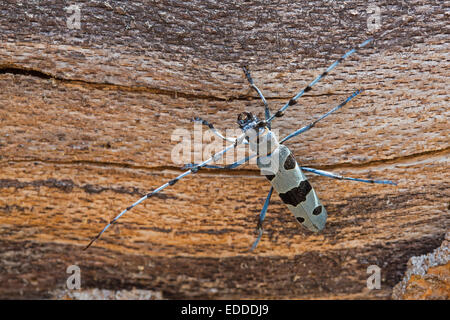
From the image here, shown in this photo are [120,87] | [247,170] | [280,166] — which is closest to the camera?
[120,87]

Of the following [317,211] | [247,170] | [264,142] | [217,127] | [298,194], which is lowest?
[317,211]

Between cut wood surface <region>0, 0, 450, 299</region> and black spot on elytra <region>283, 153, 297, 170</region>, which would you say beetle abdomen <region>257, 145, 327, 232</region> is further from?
cut wood surface <region>0, 0, 450, 299</region>

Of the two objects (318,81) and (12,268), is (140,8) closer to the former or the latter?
(318,81)

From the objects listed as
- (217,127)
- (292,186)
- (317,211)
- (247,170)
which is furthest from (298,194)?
(217,127)

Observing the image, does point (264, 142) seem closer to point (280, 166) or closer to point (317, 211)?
point (280, 166)

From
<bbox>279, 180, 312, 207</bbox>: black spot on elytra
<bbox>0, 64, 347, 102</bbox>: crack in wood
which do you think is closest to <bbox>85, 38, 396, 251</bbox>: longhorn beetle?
<bbox>279, 180, 312, 207</bbox>: black spot on elytra

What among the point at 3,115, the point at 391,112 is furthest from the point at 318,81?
the point at 3,115
